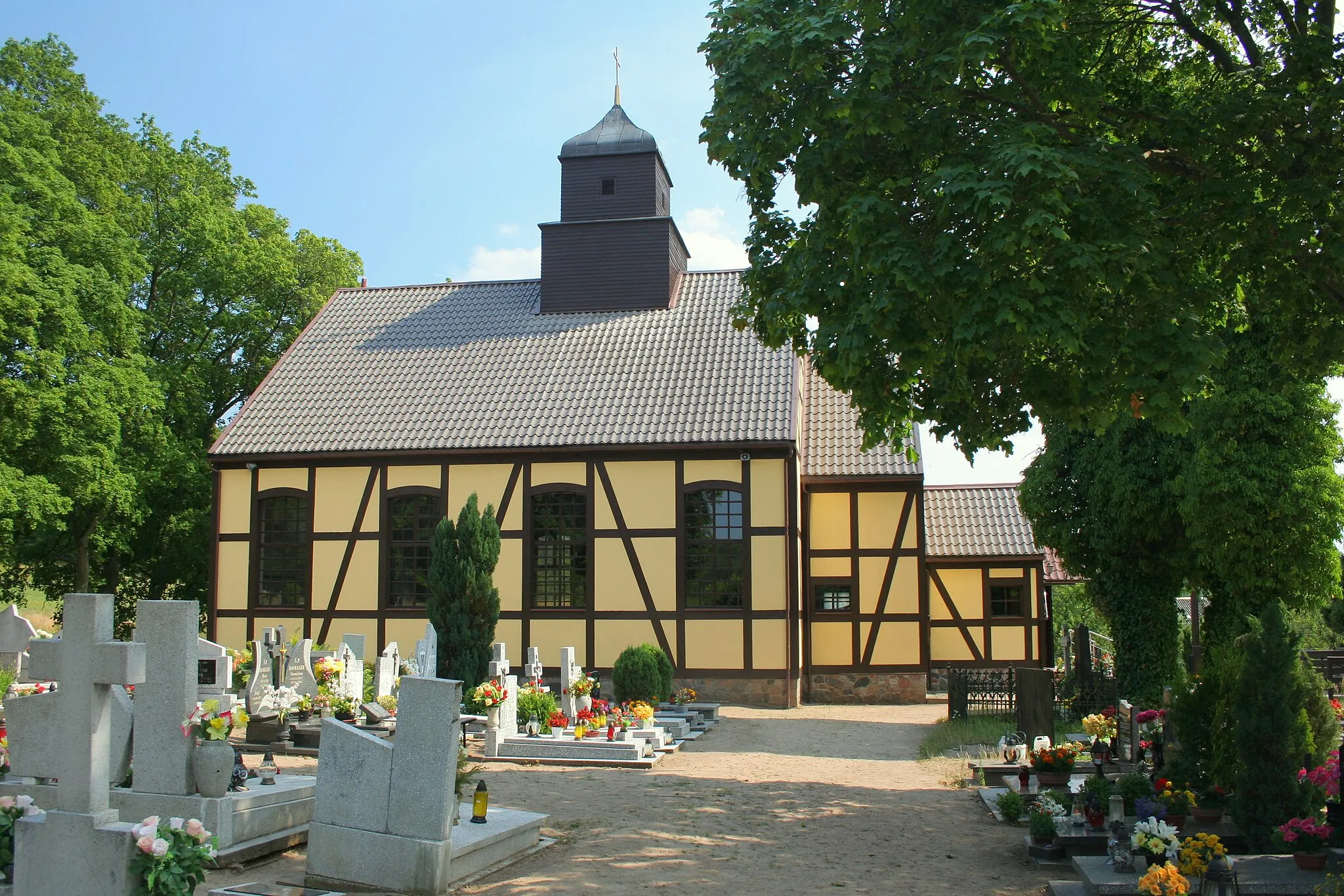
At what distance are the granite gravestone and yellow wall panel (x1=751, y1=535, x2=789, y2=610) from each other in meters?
13.7

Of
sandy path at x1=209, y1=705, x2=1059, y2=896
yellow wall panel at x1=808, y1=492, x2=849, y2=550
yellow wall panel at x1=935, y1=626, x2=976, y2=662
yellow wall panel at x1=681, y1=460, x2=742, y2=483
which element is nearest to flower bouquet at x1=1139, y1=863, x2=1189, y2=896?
sandy path at x1=209, y1=705, x2=1059, y2=896

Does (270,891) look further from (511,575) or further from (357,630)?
(357,630)

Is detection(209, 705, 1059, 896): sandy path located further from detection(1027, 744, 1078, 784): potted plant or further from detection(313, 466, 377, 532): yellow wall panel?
detection(313, 466, 377, 532): yellow wall panel

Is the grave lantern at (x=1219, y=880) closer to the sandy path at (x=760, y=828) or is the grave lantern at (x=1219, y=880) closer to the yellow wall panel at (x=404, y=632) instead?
the sandy path at (x=760, y=828)

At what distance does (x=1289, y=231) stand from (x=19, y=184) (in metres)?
22.6

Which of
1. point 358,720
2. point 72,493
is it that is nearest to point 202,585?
point 72,493

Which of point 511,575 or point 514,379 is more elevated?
point 514,379

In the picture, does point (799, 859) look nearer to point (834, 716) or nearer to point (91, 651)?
point (91, 651)

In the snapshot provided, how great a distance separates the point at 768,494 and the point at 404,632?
7.09m

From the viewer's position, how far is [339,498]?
20938mm

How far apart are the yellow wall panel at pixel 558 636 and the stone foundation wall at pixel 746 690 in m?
1.79

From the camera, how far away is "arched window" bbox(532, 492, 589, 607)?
65.6 feet

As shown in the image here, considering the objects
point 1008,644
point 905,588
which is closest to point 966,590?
point 1008,644

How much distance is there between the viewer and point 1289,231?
26.5 feet
